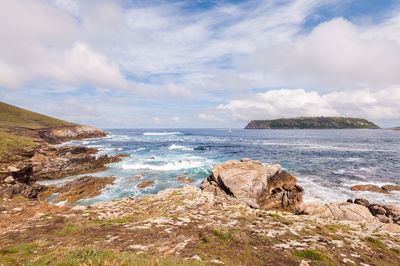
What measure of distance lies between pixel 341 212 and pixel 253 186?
434 inches

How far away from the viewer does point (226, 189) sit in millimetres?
25922

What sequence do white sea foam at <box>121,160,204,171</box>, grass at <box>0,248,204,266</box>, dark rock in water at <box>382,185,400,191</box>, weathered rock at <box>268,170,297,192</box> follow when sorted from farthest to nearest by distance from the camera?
white sea foam at <box>121,160,204,171</box>
weathered rock at <box>268,170,297,192</box>
dark rock in water at <box>382,185,400,191</box>
grass at <box>0,248,204,266</box>

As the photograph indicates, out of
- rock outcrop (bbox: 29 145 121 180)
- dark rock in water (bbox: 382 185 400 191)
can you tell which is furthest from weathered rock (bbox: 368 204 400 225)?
rock outcrop (bbox: 29 145 121 180)

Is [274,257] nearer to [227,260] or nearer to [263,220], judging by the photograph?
[227,260]

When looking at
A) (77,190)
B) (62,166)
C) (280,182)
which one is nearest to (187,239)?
(77,190)

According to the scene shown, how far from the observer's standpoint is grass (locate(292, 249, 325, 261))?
7.41 m

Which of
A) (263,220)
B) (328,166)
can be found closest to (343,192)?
(328,166)

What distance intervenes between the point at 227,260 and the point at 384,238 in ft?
31.8

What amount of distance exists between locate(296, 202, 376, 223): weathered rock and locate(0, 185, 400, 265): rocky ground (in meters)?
3.72

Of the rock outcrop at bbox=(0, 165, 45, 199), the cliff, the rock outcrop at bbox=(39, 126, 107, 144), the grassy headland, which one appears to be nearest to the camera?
the rock outcrop at bbox=(0, 165, 45, 199)

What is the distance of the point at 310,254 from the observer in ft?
25.0

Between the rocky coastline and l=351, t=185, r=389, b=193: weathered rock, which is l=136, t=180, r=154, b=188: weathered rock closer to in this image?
the rocky coastline

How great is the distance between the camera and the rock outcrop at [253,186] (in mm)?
23047

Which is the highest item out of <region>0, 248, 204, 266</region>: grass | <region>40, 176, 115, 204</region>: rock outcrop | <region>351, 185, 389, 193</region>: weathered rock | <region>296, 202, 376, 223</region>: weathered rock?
<region>0, 248, 204, 266</region>: grass
